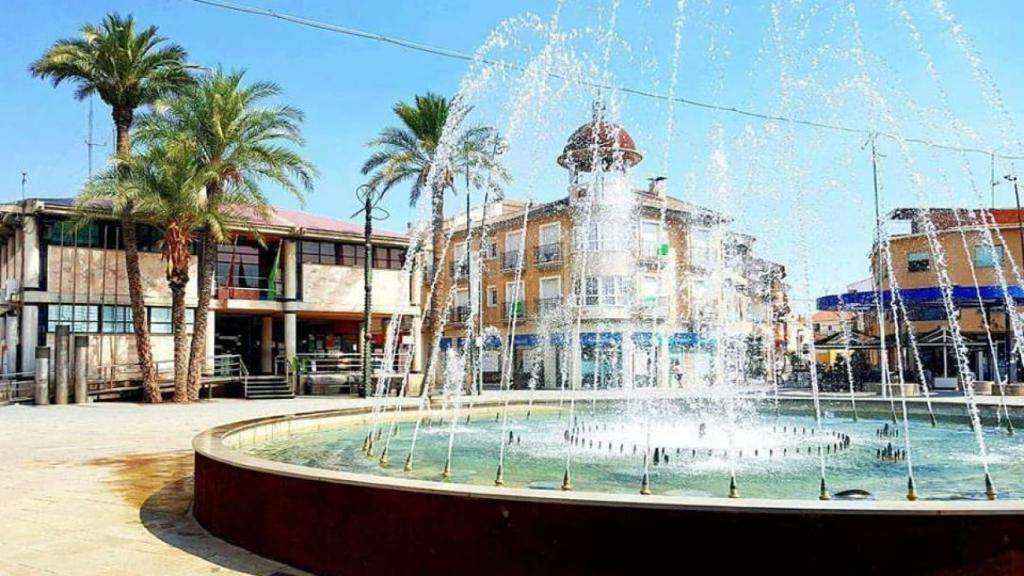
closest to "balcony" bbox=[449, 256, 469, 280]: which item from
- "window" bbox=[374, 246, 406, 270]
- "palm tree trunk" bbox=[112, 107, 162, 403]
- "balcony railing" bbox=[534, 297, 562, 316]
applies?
"balcony railing" bbox=[534, 297, 562, 316]

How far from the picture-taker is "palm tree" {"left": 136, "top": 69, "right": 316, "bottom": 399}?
26.6 meters

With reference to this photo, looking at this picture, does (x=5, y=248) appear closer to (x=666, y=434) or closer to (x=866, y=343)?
(x=666, y=434)

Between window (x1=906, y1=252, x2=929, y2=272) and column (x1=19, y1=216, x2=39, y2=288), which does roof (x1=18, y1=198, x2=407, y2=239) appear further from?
window (x1=906, y1=252, x2=929, y2=272)

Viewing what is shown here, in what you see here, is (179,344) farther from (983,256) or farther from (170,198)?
(983,256)

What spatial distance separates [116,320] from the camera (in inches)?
1171

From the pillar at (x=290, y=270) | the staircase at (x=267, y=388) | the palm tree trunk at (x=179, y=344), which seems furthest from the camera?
the pillar at (x=290, y=270)

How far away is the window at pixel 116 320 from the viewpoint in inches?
1158

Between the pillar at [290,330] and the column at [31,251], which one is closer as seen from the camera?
the column at [31,251]

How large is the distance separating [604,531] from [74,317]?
28570 mm

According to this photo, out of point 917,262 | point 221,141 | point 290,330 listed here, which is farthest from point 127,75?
point 917,262

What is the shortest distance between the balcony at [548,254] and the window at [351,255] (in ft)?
47.4

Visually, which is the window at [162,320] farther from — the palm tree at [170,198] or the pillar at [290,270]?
the palm tree at [170,198]

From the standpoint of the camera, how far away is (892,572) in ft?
14.0

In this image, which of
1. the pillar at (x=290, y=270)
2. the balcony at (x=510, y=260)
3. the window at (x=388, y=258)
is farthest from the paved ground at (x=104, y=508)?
the balcony at (x=510, y=260)
